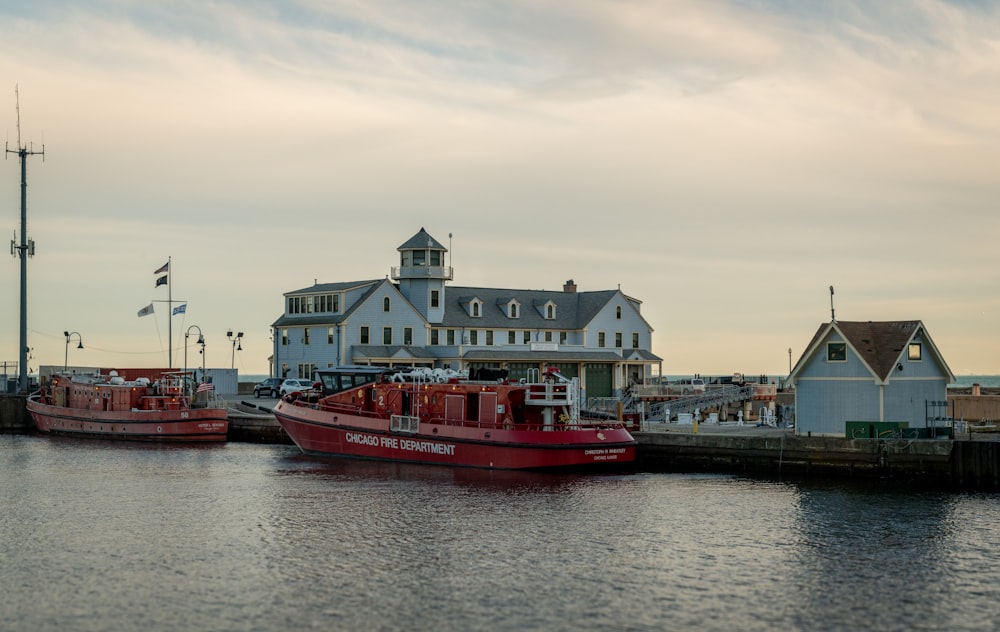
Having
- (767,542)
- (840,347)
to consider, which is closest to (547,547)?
(767,542)

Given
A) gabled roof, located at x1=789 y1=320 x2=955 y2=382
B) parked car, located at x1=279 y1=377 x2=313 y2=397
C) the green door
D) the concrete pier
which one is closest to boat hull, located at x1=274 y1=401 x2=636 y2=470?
the concrete pier

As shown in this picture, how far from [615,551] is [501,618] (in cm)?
683

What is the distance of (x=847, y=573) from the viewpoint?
2583cm

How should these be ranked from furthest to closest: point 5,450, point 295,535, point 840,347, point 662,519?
point 5,450, point 840,347, point 662,519, point 295,535

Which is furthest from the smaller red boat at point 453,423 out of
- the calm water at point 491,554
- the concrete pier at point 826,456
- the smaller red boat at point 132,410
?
the smaller red boat at point 132,410

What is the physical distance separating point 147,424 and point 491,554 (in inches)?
1473

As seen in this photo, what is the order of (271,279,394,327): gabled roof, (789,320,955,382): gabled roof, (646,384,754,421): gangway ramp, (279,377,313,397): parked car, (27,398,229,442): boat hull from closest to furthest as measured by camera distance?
(789,320,955,382): gabled roof < (27,398,229,442): boat hull < (646,384,754,421): gangway ramp < (279,377,313,397): parked car < (271,279,394,327): gabled roof

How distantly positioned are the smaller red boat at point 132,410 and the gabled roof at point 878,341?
31673 millimetres

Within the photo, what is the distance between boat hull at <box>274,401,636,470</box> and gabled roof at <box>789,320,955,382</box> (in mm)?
8103

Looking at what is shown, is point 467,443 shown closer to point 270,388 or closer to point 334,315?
point 334,315

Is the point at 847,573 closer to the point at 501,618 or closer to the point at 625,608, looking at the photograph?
the point at 625,608

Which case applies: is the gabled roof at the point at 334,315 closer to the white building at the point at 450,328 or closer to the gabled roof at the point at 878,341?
the white building at the point at 450,328

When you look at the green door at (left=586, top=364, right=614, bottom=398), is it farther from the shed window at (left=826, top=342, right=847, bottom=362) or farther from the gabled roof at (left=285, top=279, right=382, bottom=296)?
the shed window at (left=826, top=342, right=847, bottom=362)

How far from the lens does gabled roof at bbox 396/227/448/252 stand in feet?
246
